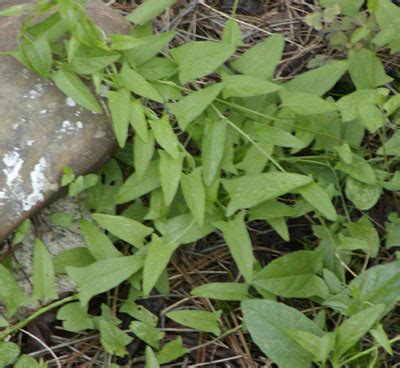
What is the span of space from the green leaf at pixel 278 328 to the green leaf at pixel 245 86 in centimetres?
46

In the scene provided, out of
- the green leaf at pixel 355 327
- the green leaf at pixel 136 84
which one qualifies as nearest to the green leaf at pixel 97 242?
the green leaf at pixel 136 84

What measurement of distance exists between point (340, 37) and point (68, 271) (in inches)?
35.1

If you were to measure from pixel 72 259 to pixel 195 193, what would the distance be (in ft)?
1.16

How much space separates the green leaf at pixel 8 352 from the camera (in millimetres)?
1682

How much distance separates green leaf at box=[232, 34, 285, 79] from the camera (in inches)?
71.4

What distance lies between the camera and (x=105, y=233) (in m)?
1.84

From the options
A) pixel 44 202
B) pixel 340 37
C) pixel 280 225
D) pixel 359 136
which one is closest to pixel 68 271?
pixel 44 202

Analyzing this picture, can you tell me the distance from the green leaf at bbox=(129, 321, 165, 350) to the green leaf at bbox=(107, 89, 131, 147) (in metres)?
0.42

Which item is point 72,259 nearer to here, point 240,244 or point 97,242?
point 97,242

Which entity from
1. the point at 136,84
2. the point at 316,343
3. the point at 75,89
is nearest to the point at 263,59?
the point at 136,84

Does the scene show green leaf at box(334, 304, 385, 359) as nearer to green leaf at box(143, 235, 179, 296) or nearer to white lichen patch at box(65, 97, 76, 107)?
green leaf at box(143, 235, 179, 296)

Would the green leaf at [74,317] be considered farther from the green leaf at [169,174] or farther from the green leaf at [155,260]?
the green leaf at [169,174]

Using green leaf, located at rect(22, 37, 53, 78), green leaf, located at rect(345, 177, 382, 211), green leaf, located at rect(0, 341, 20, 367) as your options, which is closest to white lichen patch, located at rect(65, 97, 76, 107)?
green leaf, located at rect(22, 37, 53, 78)

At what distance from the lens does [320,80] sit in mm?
1835
